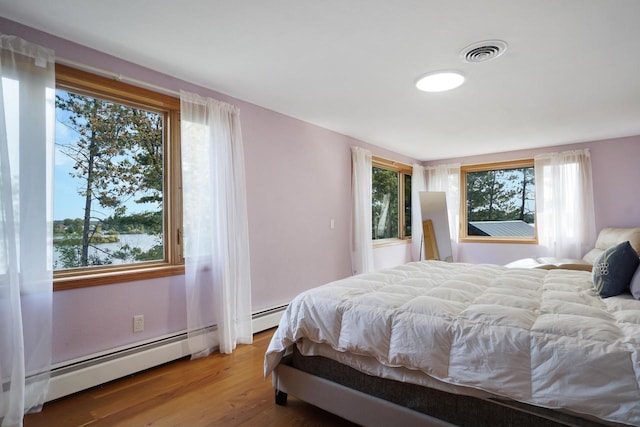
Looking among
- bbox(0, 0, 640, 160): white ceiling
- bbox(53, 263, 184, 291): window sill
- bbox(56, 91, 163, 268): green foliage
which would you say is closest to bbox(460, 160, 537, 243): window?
bbox(0, 0, 640, 160): white ceiling

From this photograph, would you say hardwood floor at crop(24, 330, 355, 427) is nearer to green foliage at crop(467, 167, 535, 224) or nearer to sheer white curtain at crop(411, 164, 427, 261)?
sheer white curtain at crop(411, 164, 427, 261)

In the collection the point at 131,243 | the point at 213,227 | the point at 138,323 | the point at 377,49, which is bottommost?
the point at 138,323

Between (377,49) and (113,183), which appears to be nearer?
(377,49)

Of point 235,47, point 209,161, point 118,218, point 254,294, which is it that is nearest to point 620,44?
point 235,47

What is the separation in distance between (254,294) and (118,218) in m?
1.41

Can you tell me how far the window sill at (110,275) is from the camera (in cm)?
213

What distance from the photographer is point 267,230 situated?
3.42m

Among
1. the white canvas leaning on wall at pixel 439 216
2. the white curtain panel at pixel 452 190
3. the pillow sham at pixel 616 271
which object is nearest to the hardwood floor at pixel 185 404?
the pillow sham at pixel 616 271

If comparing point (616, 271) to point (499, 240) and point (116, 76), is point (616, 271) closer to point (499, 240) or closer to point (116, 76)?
point (116, 76)

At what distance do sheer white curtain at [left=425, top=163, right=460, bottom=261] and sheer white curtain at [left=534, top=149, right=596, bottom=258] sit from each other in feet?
3.95

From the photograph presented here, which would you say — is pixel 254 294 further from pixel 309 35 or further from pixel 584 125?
pixel 584 125

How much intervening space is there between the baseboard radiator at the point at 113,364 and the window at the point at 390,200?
3.42 m

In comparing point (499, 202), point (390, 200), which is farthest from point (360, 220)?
point (499, 202)

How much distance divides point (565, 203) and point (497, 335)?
4514 millimetres
